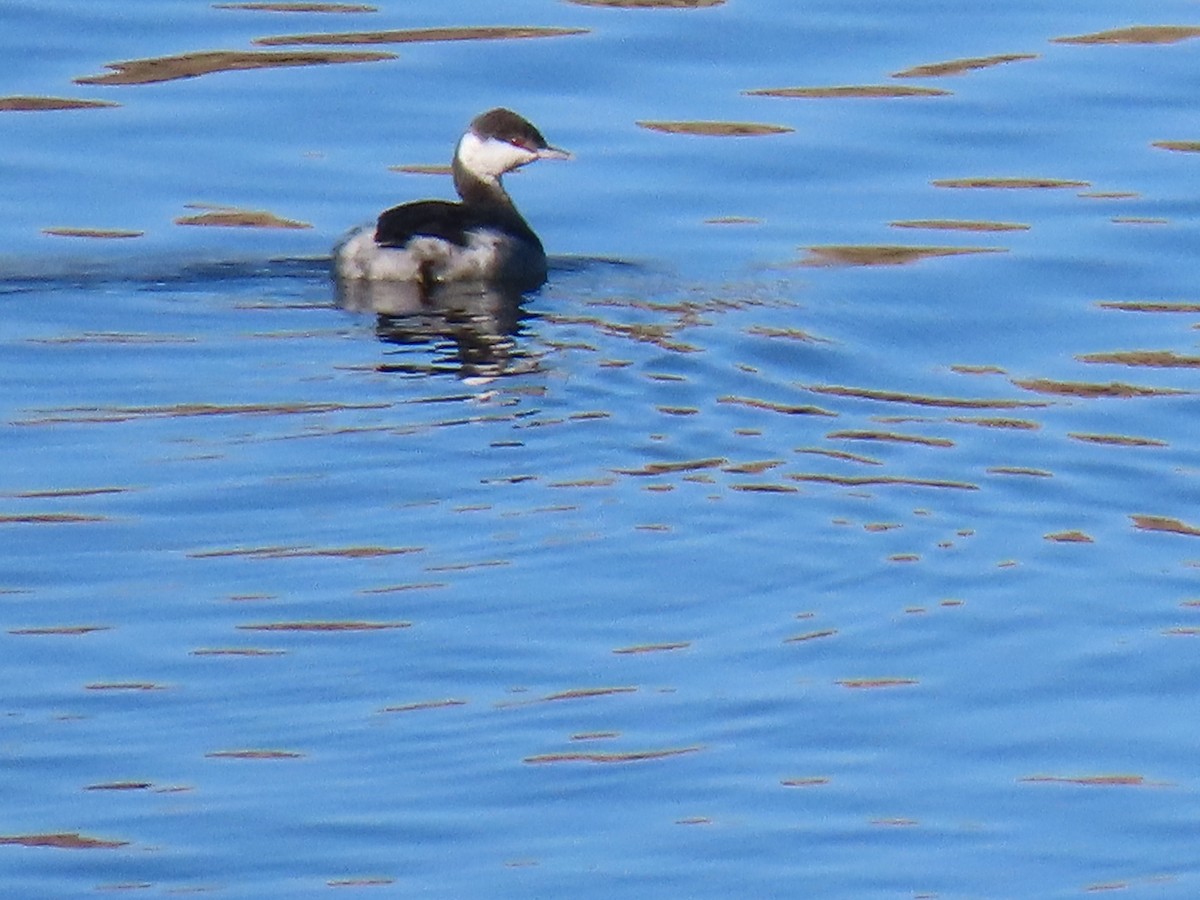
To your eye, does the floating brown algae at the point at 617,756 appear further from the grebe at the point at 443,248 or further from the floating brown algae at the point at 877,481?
the grebe at the point at 443,248

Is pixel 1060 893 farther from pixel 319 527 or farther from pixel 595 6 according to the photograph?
pixel 595 6

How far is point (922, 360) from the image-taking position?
35.3ft

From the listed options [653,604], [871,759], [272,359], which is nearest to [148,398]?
[272,359]

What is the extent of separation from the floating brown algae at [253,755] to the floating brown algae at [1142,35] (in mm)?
9943

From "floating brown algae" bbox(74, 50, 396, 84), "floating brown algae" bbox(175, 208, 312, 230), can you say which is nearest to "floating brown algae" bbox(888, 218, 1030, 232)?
"floating brown algae" bbox(175, 208, 312, 230)

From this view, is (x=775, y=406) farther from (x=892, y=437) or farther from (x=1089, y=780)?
(x=1089, y=780)

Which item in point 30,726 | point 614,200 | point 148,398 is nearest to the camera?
point 30,726

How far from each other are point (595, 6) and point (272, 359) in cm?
670

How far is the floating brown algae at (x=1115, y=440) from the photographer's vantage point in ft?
31.2

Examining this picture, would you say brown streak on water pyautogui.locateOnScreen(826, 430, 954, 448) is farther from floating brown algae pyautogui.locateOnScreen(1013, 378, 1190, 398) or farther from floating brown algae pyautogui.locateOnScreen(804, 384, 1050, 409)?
floating brown algae pyautogui.locateOnScreen(1013, 378, 1190, 398)

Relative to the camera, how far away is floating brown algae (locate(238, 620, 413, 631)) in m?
7.57

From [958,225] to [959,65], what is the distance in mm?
2577

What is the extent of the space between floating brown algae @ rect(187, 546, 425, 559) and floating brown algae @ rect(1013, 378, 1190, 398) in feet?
9.88

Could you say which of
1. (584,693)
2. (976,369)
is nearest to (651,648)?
(584,693)
